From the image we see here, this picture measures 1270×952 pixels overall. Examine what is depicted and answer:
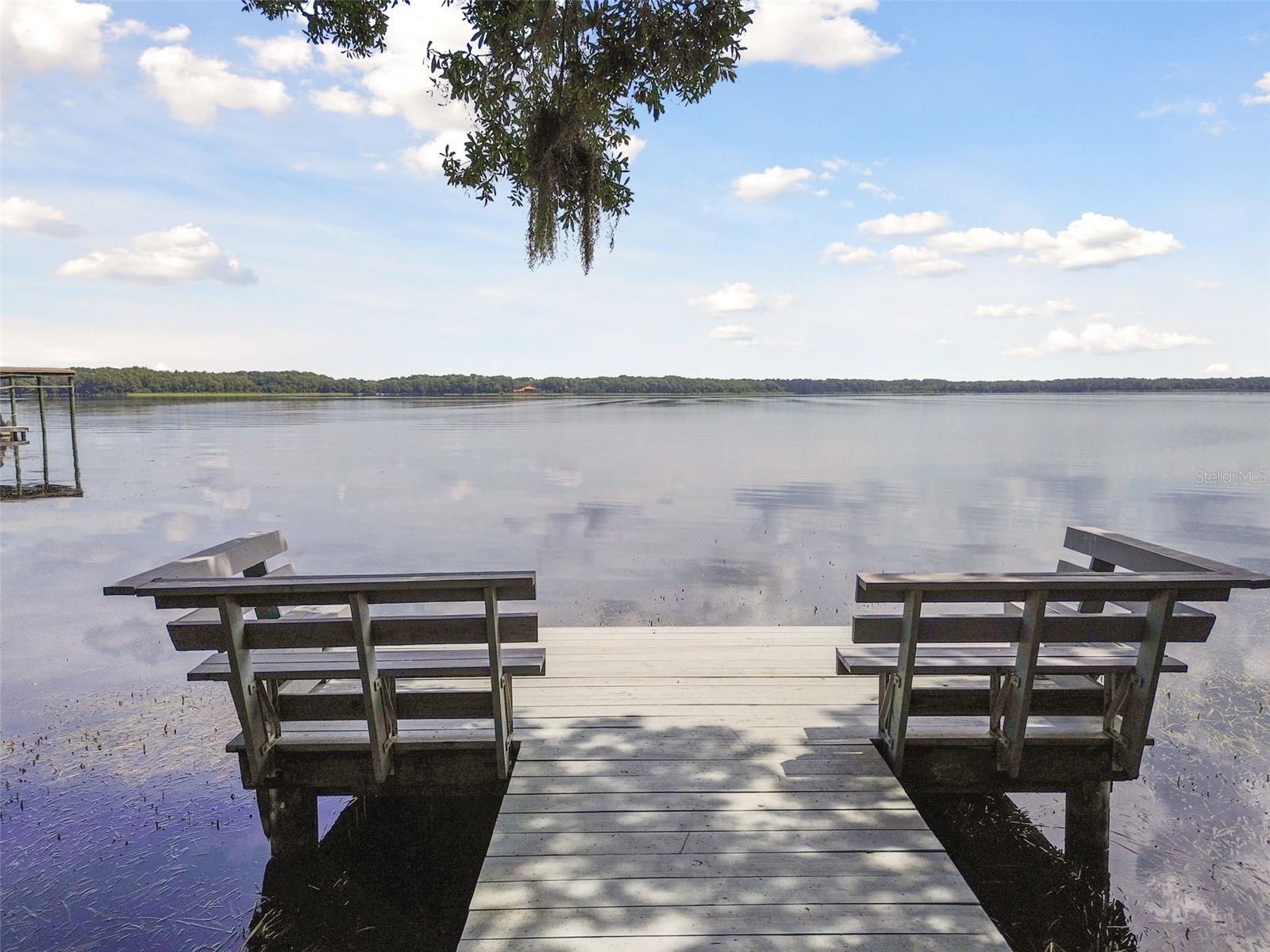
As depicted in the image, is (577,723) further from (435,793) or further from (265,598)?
(265,598)

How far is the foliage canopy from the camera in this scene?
22.1 feet

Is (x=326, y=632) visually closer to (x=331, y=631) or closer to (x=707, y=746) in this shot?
(x=331, y=631)

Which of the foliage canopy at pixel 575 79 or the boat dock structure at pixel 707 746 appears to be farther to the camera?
the foliage canopy at pixel 575 79

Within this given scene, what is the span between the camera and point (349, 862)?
494 centimetres

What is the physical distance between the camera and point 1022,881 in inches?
186

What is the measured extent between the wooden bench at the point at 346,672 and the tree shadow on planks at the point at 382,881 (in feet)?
0.91

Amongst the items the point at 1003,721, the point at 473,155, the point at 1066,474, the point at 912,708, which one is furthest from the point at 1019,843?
the point at 1066,474

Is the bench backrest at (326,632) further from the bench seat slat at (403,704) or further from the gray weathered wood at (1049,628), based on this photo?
the gray weathered wood at (1049,628)

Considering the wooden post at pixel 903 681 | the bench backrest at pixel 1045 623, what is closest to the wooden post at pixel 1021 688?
the bench backrest at pixel 1045 623

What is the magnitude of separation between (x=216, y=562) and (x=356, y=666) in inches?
42.0

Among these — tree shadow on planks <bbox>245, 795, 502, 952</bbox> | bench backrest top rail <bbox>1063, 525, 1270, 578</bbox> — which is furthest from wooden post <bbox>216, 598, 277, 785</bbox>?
bench backrest top rail <bbox>1063, 525, 1270, 578</bbox>

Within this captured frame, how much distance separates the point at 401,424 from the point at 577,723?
56.4m

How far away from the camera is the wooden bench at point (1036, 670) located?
4039 mm

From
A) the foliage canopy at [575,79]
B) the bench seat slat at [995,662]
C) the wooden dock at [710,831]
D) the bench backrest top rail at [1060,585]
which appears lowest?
the wooden dock at [710,831]
